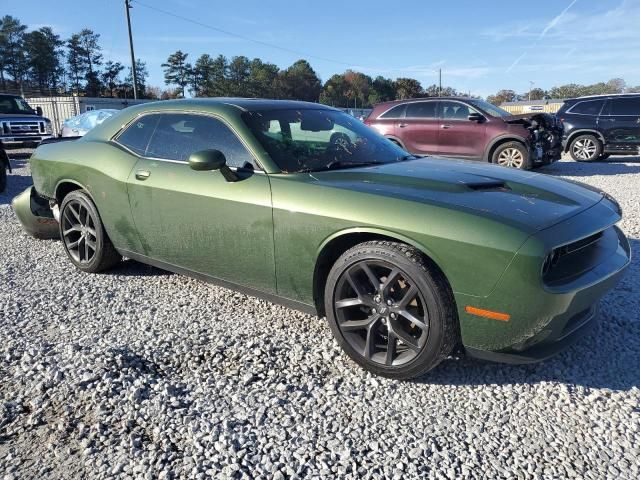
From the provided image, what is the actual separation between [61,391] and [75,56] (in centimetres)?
7940

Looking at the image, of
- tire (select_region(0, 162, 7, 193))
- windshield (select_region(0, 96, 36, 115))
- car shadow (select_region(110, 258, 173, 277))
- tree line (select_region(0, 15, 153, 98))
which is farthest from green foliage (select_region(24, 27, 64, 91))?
car shadow (select_region(110, 258, 173, 277))

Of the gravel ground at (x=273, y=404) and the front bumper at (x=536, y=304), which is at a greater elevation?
the front bumper at (x=536, y=304)

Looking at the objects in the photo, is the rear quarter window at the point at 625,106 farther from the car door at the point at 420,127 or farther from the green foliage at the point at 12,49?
the green foliage at the point at 12,49

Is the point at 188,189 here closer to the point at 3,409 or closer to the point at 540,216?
the point at 3,409

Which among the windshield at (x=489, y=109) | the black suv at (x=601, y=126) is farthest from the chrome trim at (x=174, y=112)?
the black suv at (x=601, y=126)

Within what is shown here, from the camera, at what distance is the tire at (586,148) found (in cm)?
1244

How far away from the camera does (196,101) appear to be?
3.75m

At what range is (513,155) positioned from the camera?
31.7 feet

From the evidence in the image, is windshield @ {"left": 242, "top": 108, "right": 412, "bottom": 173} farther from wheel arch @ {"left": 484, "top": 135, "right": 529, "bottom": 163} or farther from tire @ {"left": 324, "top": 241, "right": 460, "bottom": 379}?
wheel arch @ {"left": 484, "top": 135, "right": 529, "bottom": 163}

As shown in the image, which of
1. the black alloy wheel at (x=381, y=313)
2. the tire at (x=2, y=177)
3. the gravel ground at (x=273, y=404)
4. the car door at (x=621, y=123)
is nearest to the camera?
the gravel ground at (x=273, y=404)

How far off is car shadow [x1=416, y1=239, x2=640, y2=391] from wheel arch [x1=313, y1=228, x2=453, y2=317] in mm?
617

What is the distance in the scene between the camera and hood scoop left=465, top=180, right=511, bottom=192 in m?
2.83

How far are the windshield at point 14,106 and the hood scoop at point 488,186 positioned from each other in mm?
16448

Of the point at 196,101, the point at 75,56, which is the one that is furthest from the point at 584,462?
the point at 75,56
